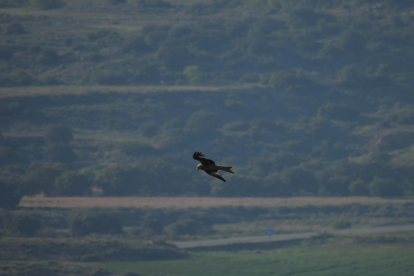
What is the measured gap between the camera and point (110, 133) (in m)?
111

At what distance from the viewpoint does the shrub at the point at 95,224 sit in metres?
70.7

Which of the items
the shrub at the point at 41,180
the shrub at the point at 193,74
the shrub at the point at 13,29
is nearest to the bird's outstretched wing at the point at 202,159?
the shrub at the point at 41,180

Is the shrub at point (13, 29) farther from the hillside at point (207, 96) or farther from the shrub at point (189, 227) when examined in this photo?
the shrub at point (189, 227)

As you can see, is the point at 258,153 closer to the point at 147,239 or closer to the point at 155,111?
the point at 155,111

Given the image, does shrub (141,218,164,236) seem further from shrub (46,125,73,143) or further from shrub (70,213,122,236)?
shrub (46,125,73,143)

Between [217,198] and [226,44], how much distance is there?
63.9 meters

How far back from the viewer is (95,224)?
71750mm

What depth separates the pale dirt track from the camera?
3159 inches

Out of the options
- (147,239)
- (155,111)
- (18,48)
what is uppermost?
(18,48)

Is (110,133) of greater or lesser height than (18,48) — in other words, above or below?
below

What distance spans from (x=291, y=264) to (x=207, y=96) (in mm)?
68358

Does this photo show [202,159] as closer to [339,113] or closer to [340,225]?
[340,225]

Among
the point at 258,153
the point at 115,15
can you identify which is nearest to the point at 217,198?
the point at 258,153

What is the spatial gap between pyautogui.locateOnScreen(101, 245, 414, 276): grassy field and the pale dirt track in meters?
20.7
